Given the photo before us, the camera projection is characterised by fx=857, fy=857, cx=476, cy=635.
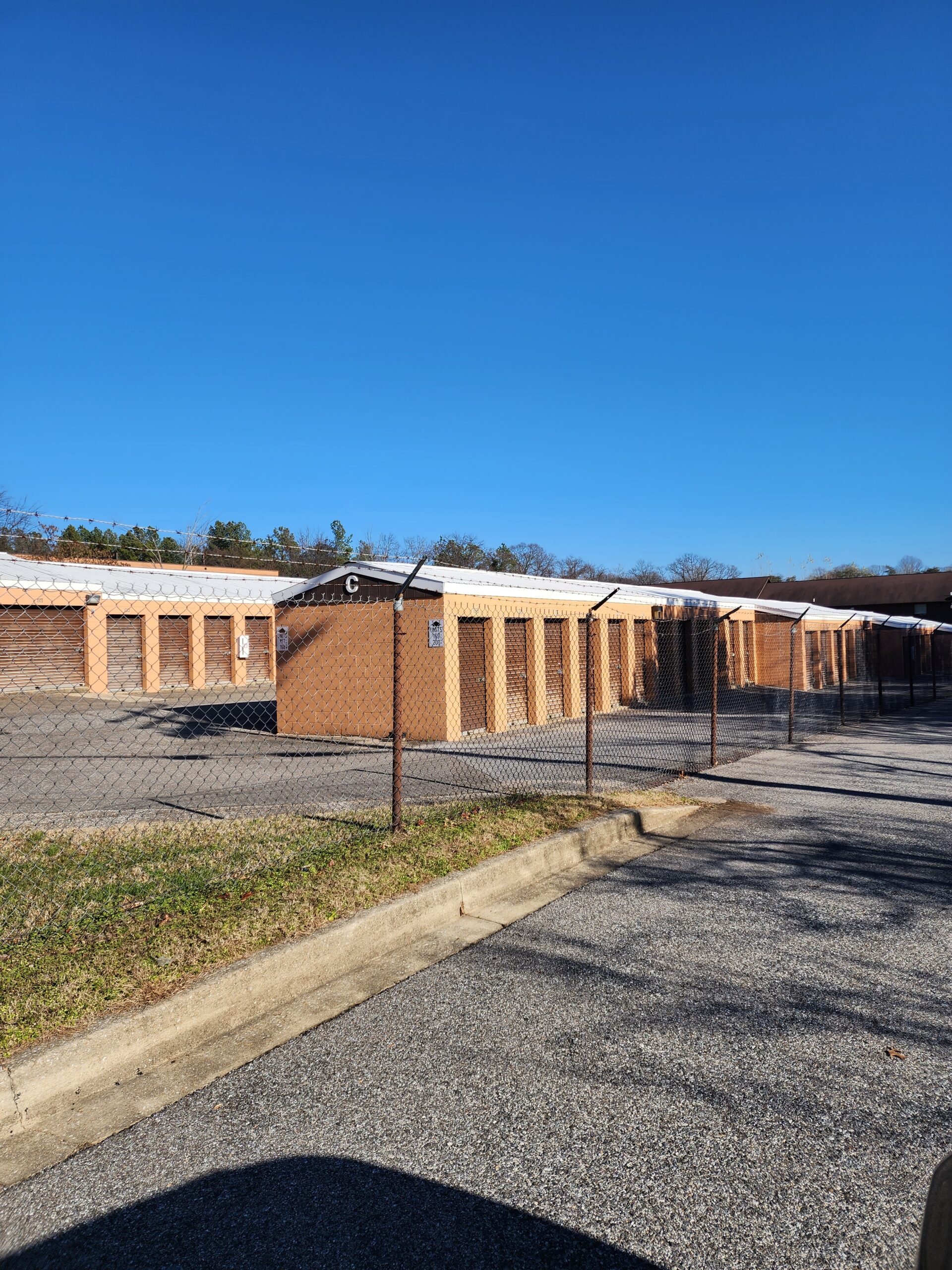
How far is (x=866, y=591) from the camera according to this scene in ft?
199

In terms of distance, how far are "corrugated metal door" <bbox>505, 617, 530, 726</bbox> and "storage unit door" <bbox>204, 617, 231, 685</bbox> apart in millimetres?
14866

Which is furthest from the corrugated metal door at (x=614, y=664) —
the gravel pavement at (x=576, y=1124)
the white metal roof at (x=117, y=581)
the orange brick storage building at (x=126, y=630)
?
the gravel pavement at (x=576, y=1124)

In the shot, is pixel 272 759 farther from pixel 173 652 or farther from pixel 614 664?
pixel 173 652

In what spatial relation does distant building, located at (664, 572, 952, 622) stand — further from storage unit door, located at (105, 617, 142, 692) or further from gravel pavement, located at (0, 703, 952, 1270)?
gravel pavement, located at (0, 703, 952, 1270)

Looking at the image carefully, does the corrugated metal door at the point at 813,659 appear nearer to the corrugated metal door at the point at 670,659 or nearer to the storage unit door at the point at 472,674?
the corrugated metal door at the point at 670,659

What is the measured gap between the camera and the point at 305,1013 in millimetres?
3992

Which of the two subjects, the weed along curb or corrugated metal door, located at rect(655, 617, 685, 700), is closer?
the weed along curb

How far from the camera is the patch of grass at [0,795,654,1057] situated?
3777 millimetres

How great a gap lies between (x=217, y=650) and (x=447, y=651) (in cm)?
1614

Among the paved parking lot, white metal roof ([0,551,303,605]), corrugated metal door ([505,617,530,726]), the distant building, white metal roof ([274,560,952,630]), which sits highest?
the distant building

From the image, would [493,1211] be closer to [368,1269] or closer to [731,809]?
[368,1269]

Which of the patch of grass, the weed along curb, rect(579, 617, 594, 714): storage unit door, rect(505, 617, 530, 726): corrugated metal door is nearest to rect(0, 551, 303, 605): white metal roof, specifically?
rect(505, 617, 530, 726): corrugated metal door

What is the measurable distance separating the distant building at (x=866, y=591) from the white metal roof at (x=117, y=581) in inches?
1371

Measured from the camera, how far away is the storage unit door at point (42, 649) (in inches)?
893
